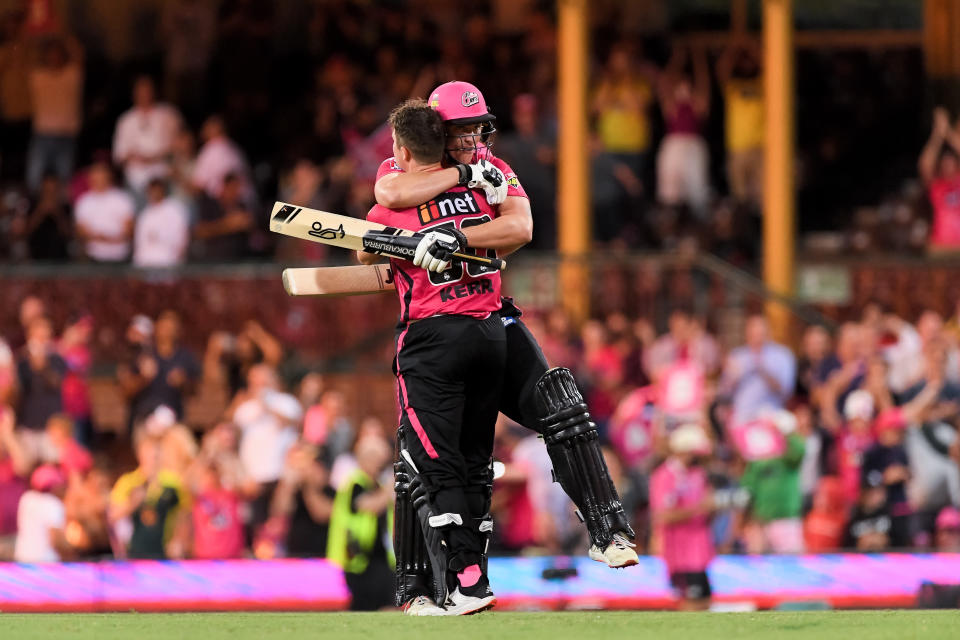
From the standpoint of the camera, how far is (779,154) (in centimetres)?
1625

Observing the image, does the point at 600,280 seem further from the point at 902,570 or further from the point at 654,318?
the point at 902,570

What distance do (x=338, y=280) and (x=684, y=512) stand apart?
195 inches

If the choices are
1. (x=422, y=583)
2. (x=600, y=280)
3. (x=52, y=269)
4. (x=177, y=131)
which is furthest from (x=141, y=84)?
(x=422, y=583)

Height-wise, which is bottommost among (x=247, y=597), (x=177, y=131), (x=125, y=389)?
(x=247, y=597)

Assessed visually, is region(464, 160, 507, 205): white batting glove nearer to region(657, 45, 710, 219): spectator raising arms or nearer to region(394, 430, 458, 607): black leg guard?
region(394, 430, 458, 607): black leg guard

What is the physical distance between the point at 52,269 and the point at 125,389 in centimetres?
118

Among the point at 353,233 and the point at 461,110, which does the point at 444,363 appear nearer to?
the point at 353,233

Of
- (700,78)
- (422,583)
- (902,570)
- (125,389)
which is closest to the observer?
(422,583)

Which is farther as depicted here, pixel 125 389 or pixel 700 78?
pixel 700 78

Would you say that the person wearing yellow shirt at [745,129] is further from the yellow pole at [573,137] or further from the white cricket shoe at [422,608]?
the white cricket shoe at [422,608]

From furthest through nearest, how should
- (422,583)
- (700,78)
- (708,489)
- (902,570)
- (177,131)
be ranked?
1. (700,78)
2. (177,131)
3. (708,489)
4. (902,570)
5. (422,583)

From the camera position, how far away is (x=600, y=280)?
50.2 feet

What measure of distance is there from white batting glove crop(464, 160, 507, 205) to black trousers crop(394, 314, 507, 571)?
1.54 feet

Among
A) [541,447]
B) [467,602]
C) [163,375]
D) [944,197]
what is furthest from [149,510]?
[944,197]
